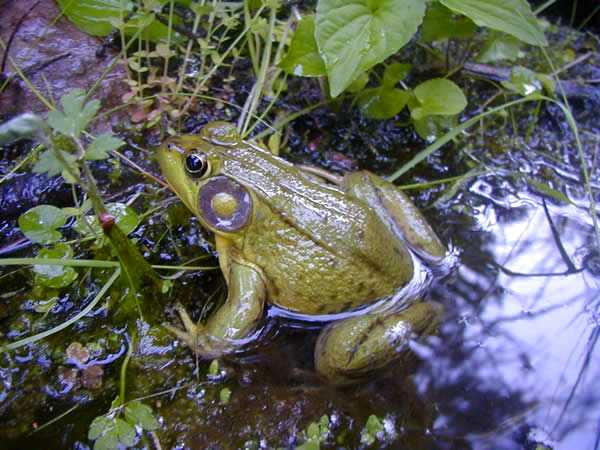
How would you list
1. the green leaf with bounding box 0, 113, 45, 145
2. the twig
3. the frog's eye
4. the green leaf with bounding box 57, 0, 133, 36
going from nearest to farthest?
the green leaf with bounding box 0, 113, 45, 145 → the frog's eye → the green leaf with bounding box 57, 0, 133, 36 → the twig

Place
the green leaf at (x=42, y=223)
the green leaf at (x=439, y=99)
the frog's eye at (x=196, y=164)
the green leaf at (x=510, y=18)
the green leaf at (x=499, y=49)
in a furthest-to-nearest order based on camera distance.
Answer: the green leaf at (x=499, y=49), the green leaf at (x=439, y=99), the green leaf at (x=510, y=18), the frog's eye at (x=196, y=164), the green leaf at (x=42, y=223)

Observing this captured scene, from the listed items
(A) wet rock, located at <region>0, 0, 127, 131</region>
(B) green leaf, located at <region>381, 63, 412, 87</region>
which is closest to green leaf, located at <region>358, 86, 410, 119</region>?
(B) green leaf, located at <region>381, 63, 412, 87</region>

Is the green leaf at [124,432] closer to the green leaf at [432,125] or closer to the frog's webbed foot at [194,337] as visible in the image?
the frog's webbed foot at [194,337]

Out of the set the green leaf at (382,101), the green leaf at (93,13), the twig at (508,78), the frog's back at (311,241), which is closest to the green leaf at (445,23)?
the green leaf at (382,101)

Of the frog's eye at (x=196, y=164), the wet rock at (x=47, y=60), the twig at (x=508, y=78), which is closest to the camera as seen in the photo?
the frog's eye at (x=196, y=164)

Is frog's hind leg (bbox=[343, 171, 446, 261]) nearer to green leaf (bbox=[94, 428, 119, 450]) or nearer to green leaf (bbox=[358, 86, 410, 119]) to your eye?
green leaf (bbox=[358, 86, 410, 119])

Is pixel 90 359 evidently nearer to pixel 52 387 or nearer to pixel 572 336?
pixel 52 387
